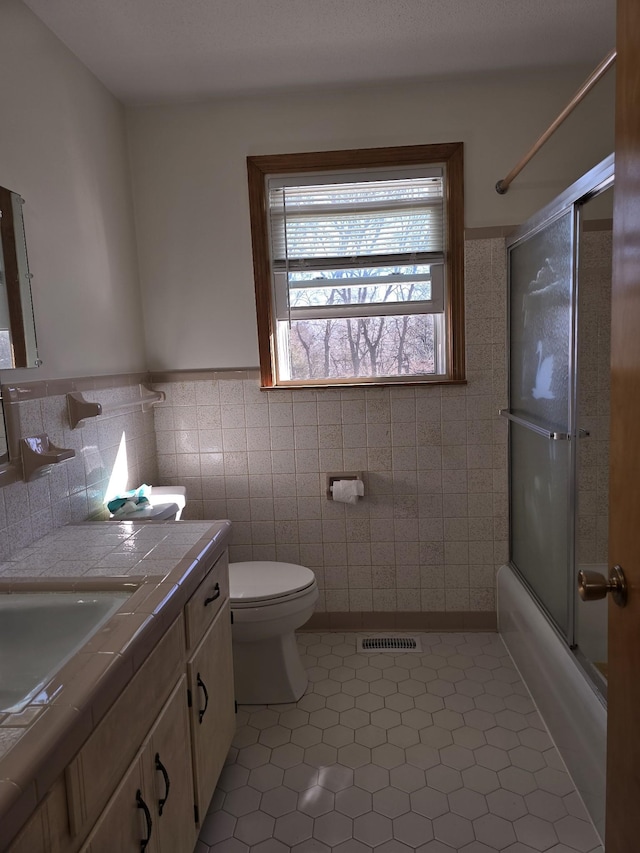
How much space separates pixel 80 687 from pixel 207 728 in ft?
2.73

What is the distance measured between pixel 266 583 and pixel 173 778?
1.00 meters

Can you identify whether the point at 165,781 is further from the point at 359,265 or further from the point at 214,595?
the point at 359,265

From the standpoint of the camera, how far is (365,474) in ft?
9.56

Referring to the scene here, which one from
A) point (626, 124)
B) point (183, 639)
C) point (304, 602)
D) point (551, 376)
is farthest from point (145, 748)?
point (551, 376)

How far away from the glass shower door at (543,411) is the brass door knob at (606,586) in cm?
99

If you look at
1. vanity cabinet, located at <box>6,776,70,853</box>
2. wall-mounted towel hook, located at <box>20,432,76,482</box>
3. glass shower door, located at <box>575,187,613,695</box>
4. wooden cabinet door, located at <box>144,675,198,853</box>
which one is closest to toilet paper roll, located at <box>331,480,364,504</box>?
glass shower door, located at <box>575,187,613,695</box>

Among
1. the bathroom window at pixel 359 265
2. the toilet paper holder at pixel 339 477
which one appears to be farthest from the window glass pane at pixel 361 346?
the toilet paper holder at pixel 339 477

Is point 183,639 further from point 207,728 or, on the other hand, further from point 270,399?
point 270,399

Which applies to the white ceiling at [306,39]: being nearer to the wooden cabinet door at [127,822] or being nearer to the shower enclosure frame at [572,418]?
the shower enclosure frame at [572,418]

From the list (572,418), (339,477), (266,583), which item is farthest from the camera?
(339,477)

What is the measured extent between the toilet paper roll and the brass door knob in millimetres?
1771

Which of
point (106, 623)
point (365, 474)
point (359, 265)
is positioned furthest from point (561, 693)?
point (359, 265)

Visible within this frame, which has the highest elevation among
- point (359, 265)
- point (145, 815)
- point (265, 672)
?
point (359, 265)

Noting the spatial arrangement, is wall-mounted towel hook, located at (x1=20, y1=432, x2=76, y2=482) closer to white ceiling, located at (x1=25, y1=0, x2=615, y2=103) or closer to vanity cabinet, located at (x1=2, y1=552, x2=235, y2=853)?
vanity cabinet, located at (x1=2, y1=552, x2=235, y2=853)
